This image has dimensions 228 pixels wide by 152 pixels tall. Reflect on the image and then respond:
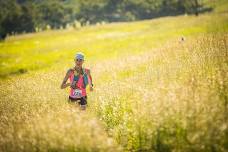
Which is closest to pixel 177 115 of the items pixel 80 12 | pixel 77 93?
pixel 77 93

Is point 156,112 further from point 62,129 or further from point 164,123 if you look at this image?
point 62,129

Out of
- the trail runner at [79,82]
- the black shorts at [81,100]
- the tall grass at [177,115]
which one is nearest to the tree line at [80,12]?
the trail runner at [79,82]

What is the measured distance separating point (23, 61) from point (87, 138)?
28.1 m

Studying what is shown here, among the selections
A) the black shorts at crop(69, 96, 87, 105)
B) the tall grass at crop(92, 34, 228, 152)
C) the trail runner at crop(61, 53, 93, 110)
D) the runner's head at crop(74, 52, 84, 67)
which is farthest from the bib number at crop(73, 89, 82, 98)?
the runner's head at crop(74, 52, 84, 67)

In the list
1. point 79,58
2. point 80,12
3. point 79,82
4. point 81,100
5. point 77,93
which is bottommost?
point 81,100

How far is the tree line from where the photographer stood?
11312 cm

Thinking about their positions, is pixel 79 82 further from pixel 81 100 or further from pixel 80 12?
pixel 80 12

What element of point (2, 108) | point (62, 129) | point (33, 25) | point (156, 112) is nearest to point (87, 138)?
point (62, 129)

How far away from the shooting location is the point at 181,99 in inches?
306

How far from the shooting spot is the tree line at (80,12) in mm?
113125

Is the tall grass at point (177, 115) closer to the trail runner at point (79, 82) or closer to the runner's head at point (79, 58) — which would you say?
the trail runner at point (79, 82)

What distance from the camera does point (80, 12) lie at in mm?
131875

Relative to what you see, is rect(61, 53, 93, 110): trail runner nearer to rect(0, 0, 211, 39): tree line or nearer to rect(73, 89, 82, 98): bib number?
rect(73, 89, 82, 98): bib number

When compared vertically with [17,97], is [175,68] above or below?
above
